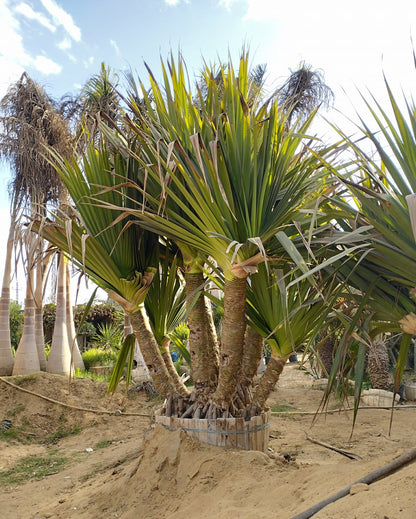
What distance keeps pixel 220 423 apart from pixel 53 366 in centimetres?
731

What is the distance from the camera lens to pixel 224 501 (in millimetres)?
2656

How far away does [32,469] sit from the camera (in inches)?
206

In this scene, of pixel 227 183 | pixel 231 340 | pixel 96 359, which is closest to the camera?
pixel 227 183

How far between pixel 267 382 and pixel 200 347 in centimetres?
59

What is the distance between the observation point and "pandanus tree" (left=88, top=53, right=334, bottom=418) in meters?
2.82

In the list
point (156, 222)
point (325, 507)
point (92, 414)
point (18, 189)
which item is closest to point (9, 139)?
point (18, 189)

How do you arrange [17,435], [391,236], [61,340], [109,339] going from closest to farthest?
[391,236] < [17,435] < [61,340] < [109,339]

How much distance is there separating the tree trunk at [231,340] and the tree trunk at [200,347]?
216mm

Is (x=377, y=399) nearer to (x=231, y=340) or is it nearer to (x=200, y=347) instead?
(x=200, y=347)

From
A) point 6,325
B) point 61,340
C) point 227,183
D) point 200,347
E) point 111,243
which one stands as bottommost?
point 200,347

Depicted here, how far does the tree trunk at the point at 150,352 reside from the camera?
3545 mm

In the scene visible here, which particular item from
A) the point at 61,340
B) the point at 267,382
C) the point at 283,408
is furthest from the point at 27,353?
the point at 267,382

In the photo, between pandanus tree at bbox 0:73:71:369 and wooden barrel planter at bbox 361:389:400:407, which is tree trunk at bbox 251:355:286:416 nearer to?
wooden barrel planter at bbox 361:389:400:407

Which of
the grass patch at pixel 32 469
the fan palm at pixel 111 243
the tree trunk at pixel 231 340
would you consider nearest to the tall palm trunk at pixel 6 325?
the grass patch at pixel 32 469
